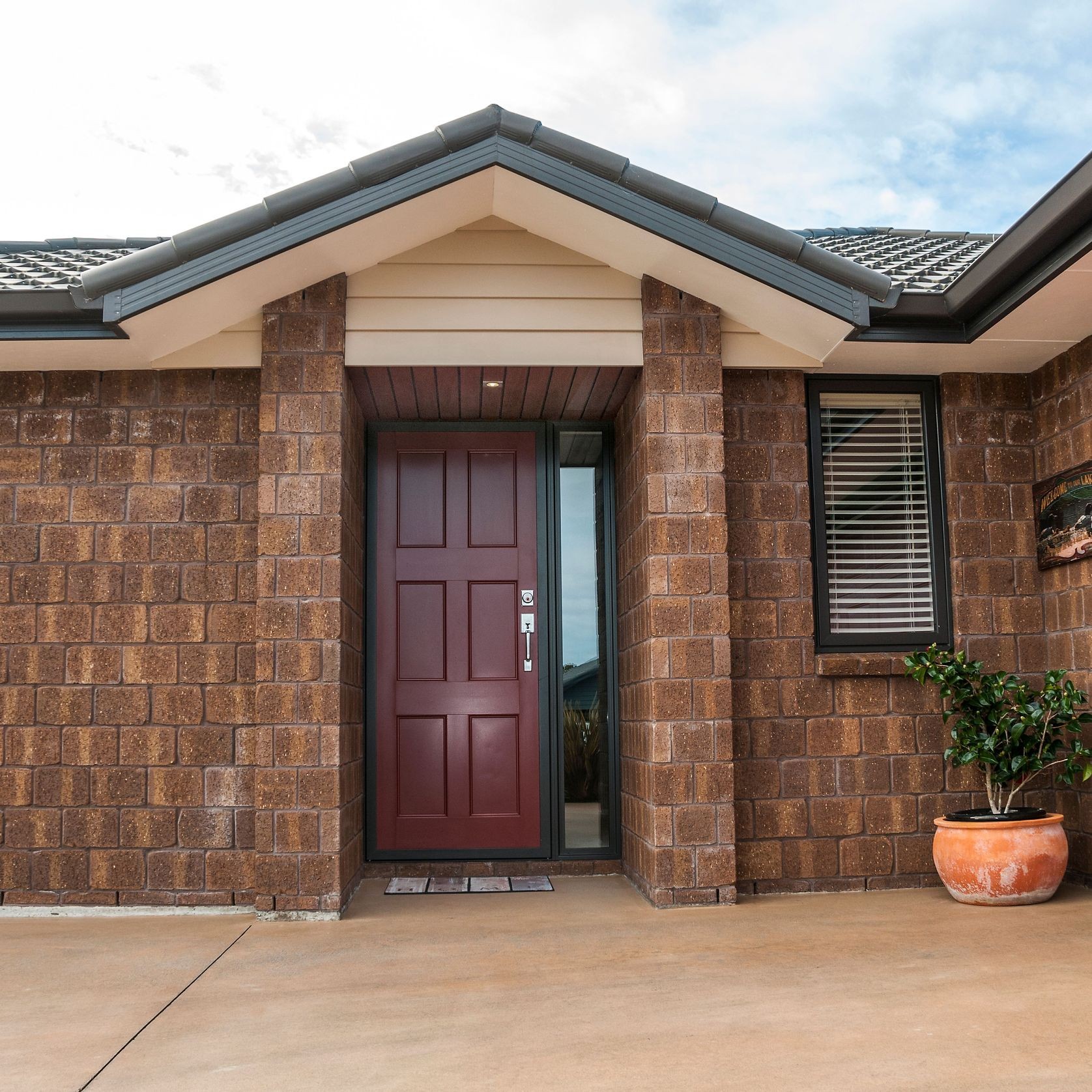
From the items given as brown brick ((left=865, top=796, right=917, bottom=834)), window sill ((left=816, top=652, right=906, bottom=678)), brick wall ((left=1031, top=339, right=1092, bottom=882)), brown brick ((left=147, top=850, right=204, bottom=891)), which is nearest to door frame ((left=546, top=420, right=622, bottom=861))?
window sill ((left=816, top=652, right=906, bottom=678))

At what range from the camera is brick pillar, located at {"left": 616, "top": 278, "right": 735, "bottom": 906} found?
4352 millimetres

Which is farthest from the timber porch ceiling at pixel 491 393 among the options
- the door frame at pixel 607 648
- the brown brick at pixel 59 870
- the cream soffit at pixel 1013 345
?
the brown brick at pixel 59 870

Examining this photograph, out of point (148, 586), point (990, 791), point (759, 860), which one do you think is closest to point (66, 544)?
point (148, 586)

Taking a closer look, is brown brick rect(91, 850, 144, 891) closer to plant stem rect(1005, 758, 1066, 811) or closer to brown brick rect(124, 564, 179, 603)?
brown brick rect(124, 564, 179, 603)

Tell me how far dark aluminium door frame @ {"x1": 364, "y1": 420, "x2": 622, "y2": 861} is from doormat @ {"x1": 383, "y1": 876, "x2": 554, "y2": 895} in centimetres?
10

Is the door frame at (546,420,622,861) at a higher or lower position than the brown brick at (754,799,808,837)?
higher

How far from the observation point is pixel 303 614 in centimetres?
435

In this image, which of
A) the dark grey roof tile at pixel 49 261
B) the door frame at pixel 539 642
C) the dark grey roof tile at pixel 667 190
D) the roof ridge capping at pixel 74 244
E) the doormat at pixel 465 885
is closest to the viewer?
the dark grey roof tile at pixel 667 190

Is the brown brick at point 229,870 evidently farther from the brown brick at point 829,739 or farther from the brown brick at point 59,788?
the brown brick at point 829,739

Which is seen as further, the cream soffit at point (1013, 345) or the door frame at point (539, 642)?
the door frame at point (539, 642)

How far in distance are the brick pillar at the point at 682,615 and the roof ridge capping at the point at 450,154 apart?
57 centimetres

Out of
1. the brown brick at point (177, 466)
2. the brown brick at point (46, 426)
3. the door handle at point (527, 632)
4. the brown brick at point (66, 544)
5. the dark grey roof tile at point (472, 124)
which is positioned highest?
the dark grey roof tile at point (472, 124)

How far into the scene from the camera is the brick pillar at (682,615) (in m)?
4.35

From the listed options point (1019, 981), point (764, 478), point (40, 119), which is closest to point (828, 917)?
point (1019, 981)
